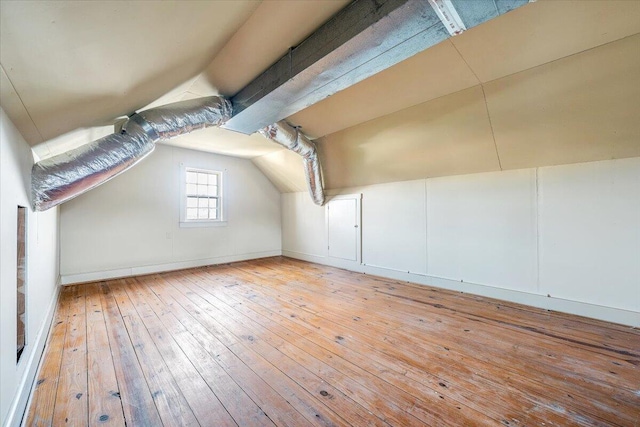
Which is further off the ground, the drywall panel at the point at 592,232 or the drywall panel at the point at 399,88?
the drywall panel at the point at 399,88

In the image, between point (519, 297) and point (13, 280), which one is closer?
point (13, 280)

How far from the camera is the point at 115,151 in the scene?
6.82 feet

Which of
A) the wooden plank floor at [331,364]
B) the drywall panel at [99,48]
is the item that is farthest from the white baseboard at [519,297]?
the drywall panel at [99,48]

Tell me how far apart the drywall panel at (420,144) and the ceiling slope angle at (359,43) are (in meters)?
1.18

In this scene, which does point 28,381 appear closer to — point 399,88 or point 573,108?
point 399,88

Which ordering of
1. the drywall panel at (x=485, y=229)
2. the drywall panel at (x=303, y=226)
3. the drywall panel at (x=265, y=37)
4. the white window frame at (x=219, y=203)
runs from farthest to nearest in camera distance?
the drywall panel at (x=303, y=226) < the white window frame at (x=219, y=203) < the drywall panel at (x=485, y=229) < the drywall panel at (x=265, y=37)

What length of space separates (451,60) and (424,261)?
99.5 inches

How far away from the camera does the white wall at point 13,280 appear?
3.89 feet

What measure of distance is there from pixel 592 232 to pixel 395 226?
81.9 inches

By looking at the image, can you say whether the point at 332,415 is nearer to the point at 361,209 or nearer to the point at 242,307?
the point at 242,307

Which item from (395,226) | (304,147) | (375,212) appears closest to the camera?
(304,147)

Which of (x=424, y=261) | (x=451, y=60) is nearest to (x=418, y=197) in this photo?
(x=424, y=261)

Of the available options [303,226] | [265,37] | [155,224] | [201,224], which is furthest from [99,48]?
[303,226]

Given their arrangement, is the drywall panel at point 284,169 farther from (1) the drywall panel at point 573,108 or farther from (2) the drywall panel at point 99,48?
(1) the drywall panel at point 573,108
